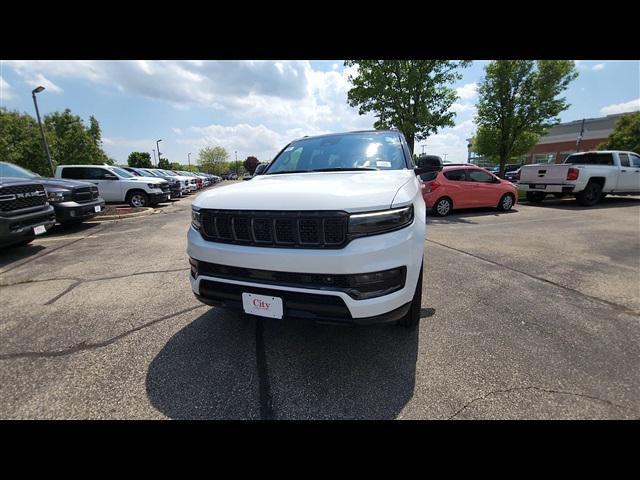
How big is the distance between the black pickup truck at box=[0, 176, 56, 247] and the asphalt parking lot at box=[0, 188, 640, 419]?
2.91 feet

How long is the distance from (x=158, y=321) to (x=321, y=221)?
7.12ft

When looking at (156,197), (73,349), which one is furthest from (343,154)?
(156,197)

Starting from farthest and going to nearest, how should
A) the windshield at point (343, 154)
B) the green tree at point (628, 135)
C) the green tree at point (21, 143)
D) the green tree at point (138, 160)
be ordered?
the green tree at point (138, 160)
the green tree at point (21, 143)
the green tree at point (628, 135)
the windshield at point (343, 154)

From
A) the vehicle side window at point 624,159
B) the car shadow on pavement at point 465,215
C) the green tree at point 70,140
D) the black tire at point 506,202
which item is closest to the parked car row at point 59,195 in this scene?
the car shadow on pavement at point 465,215

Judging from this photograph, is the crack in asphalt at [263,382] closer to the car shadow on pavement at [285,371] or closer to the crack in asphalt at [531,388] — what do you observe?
the car shadow on pavement at [285,371]

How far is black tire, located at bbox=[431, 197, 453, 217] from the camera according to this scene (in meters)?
9.34

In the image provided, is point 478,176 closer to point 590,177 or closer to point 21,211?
point 590,177

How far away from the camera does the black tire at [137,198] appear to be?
12.2 meters

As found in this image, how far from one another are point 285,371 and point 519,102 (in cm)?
2192

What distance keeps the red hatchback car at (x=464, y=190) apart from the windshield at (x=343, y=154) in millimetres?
6097
